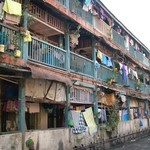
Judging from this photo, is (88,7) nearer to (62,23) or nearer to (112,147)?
(62,23)

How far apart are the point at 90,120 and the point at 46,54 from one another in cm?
537

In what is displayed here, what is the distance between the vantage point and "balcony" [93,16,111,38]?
18342 millimetres

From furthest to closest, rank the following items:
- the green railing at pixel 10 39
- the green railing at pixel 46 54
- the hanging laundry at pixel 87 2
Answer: the hanging laundry at pixel 87 2 → the green railing at pixel 46 54 → the green railing at pixel 10 39

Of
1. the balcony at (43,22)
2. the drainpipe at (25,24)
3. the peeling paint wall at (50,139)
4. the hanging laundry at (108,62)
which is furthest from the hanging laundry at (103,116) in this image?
the drainpipe at (25,24)

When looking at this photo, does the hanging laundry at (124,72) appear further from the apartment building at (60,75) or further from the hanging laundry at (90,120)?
the hanging laundry at (90,120)

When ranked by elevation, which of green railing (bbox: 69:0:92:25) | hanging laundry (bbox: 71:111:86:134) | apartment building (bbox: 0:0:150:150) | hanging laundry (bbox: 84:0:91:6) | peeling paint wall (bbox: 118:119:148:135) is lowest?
peeling paint wall (bbox: 118:119:148:135)

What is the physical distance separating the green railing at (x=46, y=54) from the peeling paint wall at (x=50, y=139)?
2.97m

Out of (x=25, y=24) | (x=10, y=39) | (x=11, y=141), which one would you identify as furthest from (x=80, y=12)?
(x=11, y=141)

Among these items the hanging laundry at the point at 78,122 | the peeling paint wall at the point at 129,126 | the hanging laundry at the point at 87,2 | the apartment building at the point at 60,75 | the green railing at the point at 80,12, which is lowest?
the peeling paint wall at the point at 129,126

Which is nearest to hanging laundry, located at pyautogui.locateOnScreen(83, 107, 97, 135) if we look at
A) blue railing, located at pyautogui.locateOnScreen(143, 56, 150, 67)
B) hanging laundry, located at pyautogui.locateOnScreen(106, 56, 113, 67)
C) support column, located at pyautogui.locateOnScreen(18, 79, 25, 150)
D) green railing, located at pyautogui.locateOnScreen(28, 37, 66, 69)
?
green railing, located at pyautogui.locateOnScreen(28, 37, 66, 69)

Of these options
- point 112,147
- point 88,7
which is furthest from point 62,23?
point 112,147

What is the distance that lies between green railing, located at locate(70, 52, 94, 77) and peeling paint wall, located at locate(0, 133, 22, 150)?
5774 mm

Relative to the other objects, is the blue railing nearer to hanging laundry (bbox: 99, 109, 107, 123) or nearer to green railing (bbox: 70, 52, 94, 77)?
hanging laundry (bbox: 99, 109, 107, 123)

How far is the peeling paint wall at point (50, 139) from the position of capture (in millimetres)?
11383
